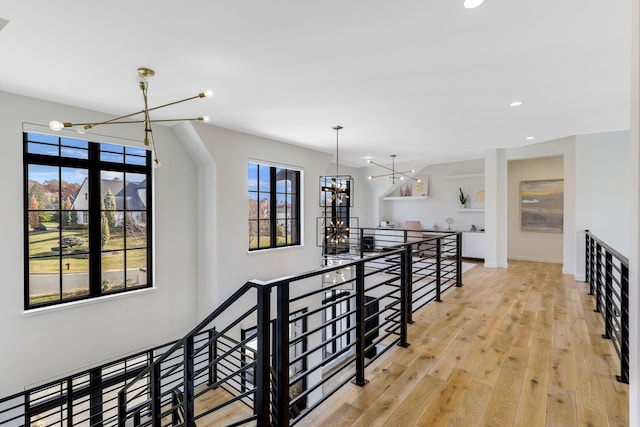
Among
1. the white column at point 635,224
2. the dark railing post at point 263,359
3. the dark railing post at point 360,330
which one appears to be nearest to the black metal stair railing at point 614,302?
the white column at point 635,224

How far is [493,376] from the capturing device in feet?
7.64

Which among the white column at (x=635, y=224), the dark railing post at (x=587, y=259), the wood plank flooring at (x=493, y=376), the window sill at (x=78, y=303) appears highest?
the white column at (x=635, y=224)

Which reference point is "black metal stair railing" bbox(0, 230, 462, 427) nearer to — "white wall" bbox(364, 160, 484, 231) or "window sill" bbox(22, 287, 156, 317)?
"window sill" bbox(22, 287, 156, 317)

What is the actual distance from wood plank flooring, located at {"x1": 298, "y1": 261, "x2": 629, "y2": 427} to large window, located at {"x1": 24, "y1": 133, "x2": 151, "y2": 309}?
3546 mm

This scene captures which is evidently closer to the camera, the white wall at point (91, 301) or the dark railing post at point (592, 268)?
the white wall at point (91, 301)

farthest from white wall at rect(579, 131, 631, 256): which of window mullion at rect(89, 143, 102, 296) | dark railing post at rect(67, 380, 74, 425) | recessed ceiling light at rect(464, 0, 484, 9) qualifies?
dark railing post at rect(67, 380, 74, 425)

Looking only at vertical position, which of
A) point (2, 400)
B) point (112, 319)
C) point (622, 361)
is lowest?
point (2, 400)

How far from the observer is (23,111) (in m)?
3.35

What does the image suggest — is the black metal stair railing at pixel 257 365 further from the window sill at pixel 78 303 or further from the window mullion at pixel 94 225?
the window mullion at pixel 94 225

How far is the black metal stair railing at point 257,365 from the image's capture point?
5.29 feet

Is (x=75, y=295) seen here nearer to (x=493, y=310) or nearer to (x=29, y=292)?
(x=29, y=292)

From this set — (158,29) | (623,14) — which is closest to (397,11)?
(623,14)

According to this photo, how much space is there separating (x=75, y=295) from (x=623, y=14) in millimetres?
5813

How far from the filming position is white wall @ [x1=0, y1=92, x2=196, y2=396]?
10.7ft
